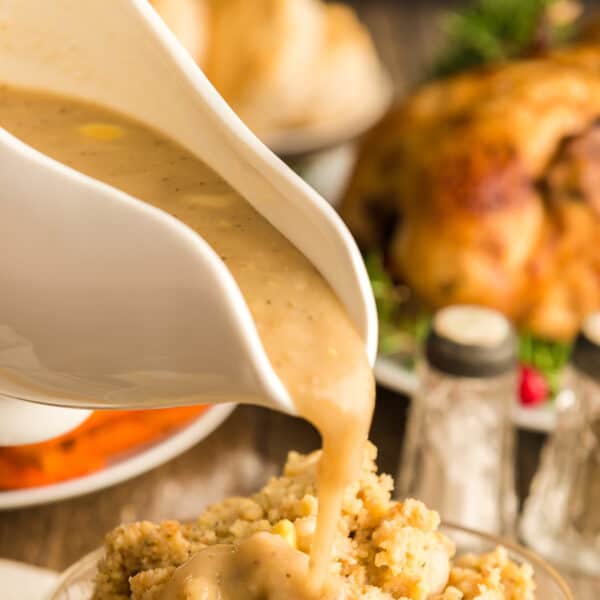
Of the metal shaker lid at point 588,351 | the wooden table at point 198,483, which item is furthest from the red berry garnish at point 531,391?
the metal shaker lid at point 588,351

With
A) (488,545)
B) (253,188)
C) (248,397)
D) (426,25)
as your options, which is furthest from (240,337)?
(426,25)

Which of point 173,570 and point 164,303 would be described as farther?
point 173,570

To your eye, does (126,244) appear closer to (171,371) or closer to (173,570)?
(171,371)

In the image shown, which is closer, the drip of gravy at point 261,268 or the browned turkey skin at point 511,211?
the drip of gravy at point 261,268

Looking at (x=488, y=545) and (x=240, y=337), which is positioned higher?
(x=240, y=337)

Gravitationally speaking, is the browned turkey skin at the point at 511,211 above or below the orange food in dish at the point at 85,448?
above

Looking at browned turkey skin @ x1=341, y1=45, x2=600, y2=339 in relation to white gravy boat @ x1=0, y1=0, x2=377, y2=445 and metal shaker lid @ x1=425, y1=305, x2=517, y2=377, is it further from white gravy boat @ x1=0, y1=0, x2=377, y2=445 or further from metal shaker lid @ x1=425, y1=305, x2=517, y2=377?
white gravy boat @ x1=0, y1=0, x2=377, y2=445

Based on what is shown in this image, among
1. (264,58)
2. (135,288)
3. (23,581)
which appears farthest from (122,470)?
(264,58)

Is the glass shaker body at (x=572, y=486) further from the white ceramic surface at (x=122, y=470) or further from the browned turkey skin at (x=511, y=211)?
the white ceramic surface at (x=122, y=470)
